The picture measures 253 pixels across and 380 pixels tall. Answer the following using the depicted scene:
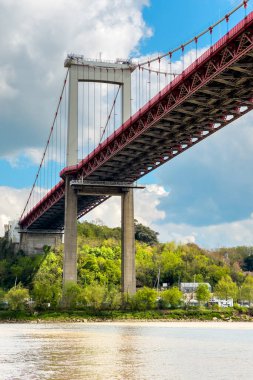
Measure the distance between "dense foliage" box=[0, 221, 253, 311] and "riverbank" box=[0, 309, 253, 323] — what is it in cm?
141

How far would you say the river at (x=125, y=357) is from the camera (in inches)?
982

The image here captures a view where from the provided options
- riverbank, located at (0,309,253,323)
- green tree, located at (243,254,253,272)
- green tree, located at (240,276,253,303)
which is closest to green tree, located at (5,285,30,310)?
riverbank, located at (0,309,253,323)

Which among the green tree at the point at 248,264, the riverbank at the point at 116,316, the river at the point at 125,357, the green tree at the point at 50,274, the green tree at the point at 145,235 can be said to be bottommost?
the river at the point at 125,357

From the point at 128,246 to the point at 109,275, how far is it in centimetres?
2760

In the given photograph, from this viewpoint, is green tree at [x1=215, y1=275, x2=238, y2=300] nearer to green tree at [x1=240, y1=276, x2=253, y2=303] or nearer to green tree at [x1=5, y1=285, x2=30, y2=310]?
green tree at [x1=240, y1=276, x2=253, y2=303]

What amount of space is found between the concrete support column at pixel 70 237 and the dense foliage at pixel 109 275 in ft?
6.67

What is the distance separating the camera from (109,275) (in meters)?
99.5

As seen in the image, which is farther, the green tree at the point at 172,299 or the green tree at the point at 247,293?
the green tree at the point at 247,293

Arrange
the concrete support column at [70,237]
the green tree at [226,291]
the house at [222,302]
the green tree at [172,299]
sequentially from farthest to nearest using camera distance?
the green tree at [226,291], the house at [222,302], the green tree at [172,299], the concrete support column at [70,237]

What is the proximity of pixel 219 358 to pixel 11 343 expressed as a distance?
13.1 meters

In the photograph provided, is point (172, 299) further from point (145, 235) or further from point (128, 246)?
point (145, 235)

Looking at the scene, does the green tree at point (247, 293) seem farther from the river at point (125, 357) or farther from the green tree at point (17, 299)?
the river at point (125, 357)

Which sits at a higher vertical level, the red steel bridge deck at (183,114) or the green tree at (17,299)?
the red steel bridge deck at (183,114)

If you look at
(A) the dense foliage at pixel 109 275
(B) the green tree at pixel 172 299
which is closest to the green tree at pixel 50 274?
(A) the dense foliage at pixel 109 275
